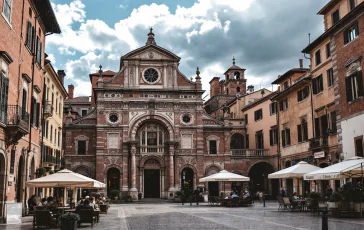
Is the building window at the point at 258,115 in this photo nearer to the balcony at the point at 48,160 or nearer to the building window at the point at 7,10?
the balcony at the point at 48,160

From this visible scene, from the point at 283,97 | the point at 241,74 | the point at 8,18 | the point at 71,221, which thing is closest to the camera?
the point at 71,221

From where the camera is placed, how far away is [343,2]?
27.6 metres

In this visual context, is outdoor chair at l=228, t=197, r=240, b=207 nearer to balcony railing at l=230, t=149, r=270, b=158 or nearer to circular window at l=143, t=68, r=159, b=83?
balcony railing at l=230, t=149, r=270, b=158

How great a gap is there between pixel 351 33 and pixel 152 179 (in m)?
29.3

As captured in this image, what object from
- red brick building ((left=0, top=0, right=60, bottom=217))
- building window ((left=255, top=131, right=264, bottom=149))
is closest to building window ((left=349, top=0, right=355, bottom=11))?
red brick building ((left=0, top=0, right=60, bottom=217))

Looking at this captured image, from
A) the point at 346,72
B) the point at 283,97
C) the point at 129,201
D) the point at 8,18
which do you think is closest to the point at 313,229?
the point at 346,72

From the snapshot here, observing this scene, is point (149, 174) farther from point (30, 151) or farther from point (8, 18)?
point (8, 18)

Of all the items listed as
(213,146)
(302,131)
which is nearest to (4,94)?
(302,131)

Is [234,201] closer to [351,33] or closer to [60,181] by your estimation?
[351,33]

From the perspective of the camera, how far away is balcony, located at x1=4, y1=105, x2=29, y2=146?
60.8 ft

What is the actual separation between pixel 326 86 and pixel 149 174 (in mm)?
23455

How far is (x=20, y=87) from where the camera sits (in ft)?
71.2

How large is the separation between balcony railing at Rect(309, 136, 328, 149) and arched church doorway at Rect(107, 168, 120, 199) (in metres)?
22.6

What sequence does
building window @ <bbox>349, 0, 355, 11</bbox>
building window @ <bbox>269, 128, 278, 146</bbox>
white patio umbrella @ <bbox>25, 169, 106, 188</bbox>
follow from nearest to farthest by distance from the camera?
white patio umbrella @ <bbox>25, 169, 106, 188</bbox> < building window @ <bbox>349, 0, 355, 11</bbox> < building window @ <bbox>269, 128, 278, 146</bbox>
